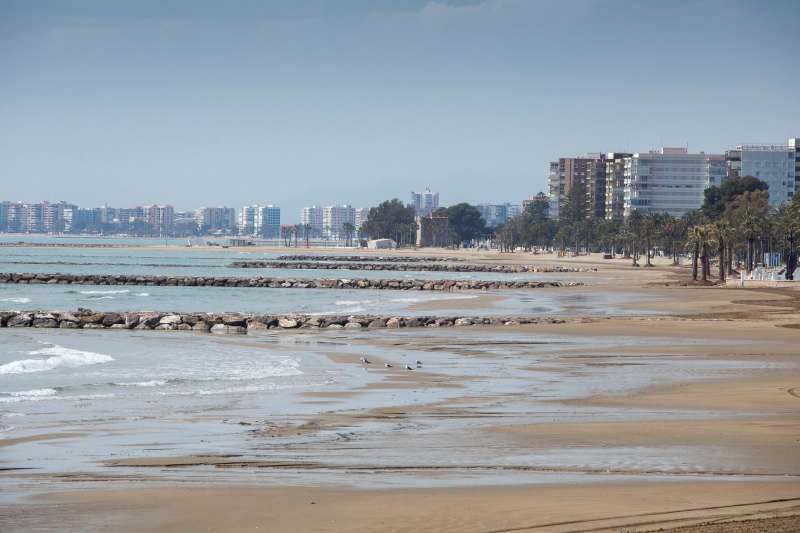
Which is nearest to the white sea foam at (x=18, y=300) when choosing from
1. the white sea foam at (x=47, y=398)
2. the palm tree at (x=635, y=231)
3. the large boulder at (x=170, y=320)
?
the large boulder at (x=170, y=320)

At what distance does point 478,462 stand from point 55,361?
1761 cm

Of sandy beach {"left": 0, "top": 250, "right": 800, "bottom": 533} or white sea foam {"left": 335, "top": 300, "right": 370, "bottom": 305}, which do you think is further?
white sea foam {"left": 335, "top": 300, "right": 370, "bottom": 305}

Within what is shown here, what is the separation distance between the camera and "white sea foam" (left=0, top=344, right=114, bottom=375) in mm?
26172

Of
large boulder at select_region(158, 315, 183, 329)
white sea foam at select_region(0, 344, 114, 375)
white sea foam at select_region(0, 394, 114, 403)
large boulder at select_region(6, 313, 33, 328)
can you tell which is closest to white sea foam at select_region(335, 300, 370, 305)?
large boulder at select_region(158, 315, 183, 329)

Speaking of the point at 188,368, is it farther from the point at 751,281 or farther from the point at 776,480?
the point at 751,281

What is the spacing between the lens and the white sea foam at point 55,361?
85.9 ft

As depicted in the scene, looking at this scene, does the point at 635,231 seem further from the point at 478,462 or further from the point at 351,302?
the point at 478,462

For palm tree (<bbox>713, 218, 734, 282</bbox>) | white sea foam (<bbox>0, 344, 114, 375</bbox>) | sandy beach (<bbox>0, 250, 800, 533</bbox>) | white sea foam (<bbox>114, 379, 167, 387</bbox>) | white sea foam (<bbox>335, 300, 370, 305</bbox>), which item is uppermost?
palm tree (<bbox>713, 218, 734, 282</bbox>)

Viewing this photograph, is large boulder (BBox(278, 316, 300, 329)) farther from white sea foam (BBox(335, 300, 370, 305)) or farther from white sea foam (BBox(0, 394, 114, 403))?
white sea foam (BBox(0, 394, 114, 403))

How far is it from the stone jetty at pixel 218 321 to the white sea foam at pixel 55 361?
383 inches

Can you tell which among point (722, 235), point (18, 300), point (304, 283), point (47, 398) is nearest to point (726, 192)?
point (722, 235)

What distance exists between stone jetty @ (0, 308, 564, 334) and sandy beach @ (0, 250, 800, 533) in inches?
610

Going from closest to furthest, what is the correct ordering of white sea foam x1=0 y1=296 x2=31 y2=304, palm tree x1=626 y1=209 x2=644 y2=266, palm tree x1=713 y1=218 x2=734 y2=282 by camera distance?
white sea foam x1=0 y1=296 x2=31 y2=304, palm tree x1=713 y1=218 x2=734 y2=282, palm tree x1=626 y1=209 x2=644 y2=266

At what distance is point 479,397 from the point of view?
20.8 m
